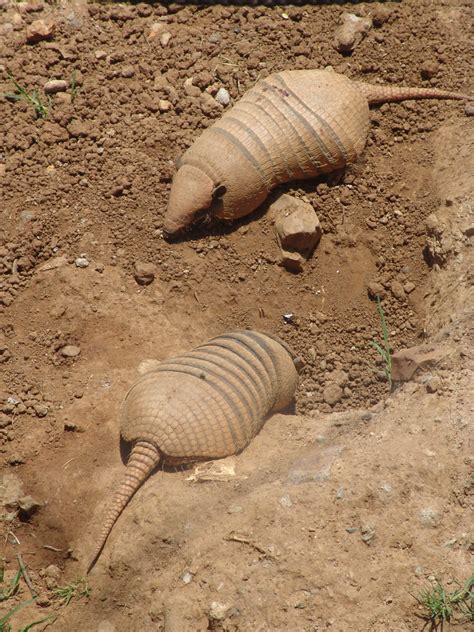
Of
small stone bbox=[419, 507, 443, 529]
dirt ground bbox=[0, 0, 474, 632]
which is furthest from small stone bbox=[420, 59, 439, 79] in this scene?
small stone bbox=[419, 507, 443, 529]

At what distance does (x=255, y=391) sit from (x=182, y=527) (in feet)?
3.74

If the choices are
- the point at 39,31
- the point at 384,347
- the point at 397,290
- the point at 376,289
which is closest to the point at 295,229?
the point at 376,289

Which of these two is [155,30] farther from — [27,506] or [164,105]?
[27,506]

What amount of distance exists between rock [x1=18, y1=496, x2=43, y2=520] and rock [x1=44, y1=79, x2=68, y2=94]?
12.2 ft

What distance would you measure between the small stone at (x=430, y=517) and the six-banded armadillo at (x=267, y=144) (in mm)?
2994

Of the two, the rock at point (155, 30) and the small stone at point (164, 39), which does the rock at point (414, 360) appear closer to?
the small stone at point (164, 39)

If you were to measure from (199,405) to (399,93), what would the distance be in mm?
3443

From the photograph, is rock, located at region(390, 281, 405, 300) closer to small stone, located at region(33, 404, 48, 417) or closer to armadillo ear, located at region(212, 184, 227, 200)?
armadillo ear, located at region(212, 184, 227, 200)

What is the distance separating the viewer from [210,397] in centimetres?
455

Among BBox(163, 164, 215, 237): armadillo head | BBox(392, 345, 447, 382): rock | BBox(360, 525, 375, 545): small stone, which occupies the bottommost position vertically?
BBox(360, 525, 375, 545): small stone

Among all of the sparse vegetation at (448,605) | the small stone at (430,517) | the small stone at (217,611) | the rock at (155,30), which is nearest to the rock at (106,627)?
the small stone at (217,611)

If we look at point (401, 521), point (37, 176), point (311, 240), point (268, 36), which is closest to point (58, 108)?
point (37, 176)

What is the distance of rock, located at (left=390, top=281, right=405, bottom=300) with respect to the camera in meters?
5.45

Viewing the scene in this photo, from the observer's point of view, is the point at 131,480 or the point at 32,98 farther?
the point at 32,98
